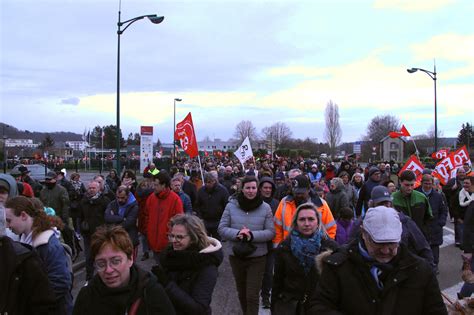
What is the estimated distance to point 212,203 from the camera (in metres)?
8.57

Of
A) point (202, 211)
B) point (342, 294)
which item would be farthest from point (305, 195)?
point (202, 211)

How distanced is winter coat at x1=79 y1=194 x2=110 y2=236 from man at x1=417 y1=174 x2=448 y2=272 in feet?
17.0

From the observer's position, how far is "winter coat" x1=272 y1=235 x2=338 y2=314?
3.88 meters

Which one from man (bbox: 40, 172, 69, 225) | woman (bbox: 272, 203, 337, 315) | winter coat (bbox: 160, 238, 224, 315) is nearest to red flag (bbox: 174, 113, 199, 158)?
man (bbox: 40, 172, 69, 225)

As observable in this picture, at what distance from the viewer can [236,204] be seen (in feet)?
18.1

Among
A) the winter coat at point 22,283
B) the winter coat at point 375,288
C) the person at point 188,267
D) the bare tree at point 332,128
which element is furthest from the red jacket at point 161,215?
the bare tree at point 332,128

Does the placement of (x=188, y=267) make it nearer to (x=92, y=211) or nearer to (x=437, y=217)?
(x=92, y=211)

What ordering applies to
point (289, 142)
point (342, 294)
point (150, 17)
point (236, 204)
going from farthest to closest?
1. point (289, 142)
2. point (150, 17)
3. point (236, 204)
4. point (342, 294)

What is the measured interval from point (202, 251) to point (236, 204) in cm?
214

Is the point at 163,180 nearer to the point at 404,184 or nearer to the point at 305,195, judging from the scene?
the point at 305,195

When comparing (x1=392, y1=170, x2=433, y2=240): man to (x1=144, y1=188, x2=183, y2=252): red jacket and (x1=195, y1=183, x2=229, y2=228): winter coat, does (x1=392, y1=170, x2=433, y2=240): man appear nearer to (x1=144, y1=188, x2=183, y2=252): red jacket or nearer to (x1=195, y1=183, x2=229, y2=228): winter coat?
(x1=144, y1=188, x2=183, y2=252): red jacket

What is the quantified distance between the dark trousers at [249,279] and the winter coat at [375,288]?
8.65 feet

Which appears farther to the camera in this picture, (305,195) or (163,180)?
(163,180)

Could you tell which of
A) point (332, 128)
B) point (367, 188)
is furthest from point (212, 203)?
point (332, 128)
